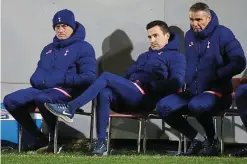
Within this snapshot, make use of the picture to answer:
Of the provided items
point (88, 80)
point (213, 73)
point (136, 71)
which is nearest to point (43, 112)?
point (88, 80)

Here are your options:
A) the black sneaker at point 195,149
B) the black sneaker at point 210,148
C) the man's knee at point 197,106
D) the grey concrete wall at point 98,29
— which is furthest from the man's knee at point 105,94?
the grey concrete wall at point 98,29

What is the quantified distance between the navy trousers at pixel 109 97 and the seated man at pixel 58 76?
392 millimetres

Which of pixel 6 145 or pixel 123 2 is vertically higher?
pixel 123 2

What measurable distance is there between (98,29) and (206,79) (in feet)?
5.33

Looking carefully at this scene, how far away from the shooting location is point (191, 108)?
12.4 ft

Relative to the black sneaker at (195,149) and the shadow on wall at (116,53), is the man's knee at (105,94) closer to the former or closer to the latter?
the black sneaker at (195,149)

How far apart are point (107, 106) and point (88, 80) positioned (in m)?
0.50

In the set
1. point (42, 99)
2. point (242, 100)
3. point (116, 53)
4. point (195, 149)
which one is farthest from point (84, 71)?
point (242, 100)

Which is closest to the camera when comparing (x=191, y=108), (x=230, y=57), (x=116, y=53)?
(x=191, y=108)

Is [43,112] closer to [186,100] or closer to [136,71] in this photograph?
[136,71]

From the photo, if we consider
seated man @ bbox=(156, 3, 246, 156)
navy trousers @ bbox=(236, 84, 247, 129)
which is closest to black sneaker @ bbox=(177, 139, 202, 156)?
seated man @ bbox=(156, 3, 246, 156)

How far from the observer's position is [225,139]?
16.4 ft

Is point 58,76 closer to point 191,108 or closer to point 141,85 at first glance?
point 141,85

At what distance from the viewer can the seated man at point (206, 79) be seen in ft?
12.6
